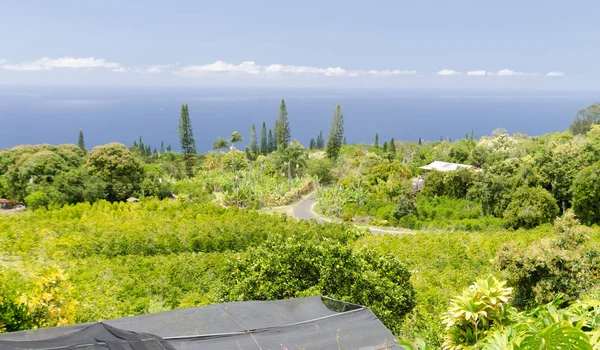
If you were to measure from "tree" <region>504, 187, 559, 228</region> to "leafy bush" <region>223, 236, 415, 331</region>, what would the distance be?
15278mm

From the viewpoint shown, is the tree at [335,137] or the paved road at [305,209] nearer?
the paved road at [305,209]

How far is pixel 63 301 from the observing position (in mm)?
5789

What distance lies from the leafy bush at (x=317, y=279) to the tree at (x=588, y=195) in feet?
52.6

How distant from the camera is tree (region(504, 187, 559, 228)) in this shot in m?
19.7

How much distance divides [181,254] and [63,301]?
6313mm

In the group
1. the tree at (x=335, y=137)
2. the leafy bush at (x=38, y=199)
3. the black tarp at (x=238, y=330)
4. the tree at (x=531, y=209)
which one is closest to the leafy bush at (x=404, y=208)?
the tree at (x=531, y=209)

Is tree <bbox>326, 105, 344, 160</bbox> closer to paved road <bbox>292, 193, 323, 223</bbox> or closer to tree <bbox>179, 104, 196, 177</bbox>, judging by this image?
paved road <bbox>292, 193, 323, 223</bbox>

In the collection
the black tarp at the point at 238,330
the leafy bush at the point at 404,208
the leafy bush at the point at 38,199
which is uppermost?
the black tarp at the point at 238,330

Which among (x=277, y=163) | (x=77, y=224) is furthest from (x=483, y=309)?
(x=277, y=163)

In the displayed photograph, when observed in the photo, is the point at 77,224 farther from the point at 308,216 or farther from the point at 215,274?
the point at 308,216

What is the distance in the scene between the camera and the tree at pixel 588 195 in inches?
737

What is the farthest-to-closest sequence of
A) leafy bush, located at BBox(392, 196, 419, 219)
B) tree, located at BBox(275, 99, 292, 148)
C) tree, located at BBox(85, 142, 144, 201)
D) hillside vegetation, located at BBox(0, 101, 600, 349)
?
tree, located at BBox(275, 99, 292, 148)
tree, located at BBox(85, 142, 144, 201)
leafy bush, located at BBox(392, 196, 419, 219)
hillside vegetation, located at BBox(0, 101, 600, 349)

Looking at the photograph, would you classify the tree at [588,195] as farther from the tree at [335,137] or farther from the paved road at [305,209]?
the tree at [335,137]

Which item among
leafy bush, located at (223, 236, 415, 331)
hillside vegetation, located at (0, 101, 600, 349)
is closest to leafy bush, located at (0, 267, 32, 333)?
hillside vegetation, located at (0, 101, 600, 349)
